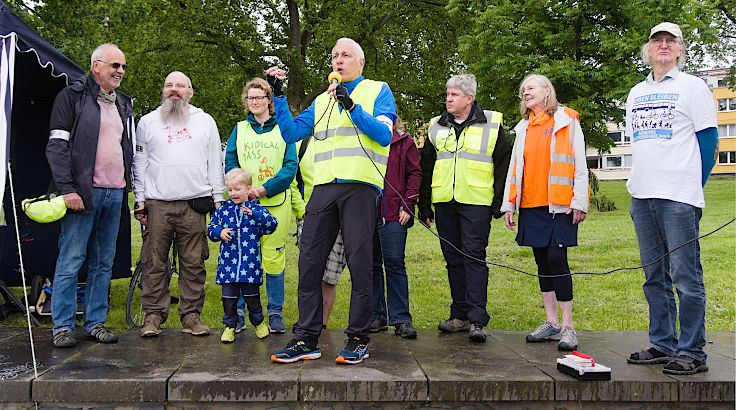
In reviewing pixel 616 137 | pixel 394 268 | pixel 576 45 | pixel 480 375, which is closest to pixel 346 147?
pixel 394 268

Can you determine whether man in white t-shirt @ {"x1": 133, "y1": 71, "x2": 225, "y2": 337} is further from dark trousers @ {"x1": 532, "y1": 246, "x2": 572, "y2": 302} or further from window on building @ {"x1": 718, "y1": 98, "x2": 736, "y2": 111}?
window on building @ {"x1": 718, "y1": 98, "x2": 736, "y2": 111}

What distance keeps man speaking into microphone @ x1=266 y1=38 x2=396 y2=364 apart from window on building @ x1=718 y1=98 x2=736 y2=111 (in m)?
58.1

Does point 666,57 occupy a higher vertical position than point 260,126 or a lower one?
higher

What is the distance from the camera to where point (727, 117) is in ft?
175

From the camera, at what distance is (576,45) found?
19.5 m

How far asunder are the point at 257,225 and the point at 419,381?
1878mm

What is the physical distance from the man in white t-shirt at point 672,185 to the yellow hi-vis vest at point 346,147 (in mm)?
1814

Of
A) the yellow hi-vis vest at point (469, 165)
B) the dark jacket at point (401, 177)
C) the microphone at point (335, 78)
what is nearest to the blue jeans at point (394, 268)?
the dark jacket at point (401, 177)

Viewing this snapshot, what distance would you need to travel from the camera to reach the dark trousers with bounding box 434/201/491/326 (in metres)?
4.92

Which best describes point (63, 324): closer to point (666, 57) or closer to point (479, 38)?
point (666, 57)

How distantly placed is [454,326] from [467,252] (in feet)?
2.21

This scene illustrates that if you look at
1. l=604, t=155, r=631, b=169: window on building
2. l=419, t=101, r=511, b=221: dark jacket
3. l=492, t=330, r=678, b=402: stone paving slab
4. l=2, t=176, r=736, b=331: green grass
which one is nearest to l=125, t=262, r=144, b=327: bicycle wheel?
l=2, t=176, r=736, b=331: green grass

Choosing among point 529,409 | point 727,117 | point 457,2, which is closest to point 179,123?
point 529,409

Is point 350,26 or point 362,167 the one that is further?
point 350,26
